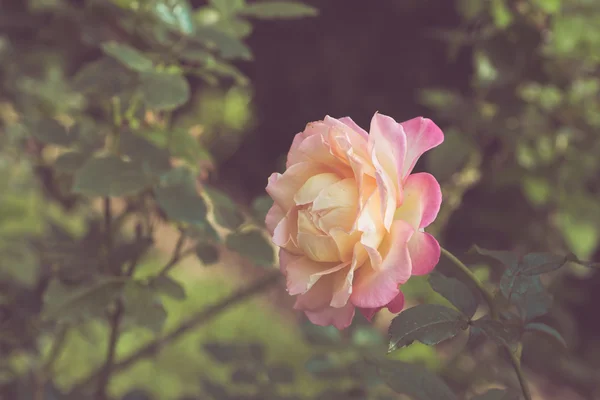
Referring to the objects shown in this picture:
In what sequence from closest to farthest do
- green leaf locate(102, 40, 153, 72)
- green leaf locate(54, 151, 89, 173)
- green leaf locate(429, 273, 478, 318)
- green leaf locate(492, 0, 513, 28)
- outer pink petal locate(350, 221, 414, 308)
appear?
outer pink petal locate(350, 221, 414, 308) < green leaf locate(429, 273, 478, 318) < green leaf locate(102, 40, 153, 72) < green leaf locate(54, 151, 89, 173) < green leaf locate(492, 0, 513, 28)

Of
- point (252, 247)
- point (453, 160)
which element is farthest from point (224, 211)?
point (453, 160)

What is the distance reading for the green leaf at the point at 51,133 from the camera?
0.97 metres

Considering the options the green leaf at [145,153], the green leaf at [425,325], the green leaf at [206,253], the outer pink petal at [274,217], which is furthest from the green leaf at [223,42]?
the green leaf at [425,325]

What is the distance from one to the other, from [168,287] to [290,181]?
0.37m

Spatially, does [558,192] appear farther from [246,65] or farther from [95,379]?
[246,65]

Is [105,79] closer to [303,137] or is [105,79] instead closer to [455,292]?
[303,137]

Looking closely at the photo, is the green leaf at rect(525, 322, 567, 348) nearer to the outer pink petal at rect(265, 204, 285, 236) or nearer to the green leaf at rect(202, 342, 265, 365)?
the outer pink petal at rect(265, 204, 285, 236)

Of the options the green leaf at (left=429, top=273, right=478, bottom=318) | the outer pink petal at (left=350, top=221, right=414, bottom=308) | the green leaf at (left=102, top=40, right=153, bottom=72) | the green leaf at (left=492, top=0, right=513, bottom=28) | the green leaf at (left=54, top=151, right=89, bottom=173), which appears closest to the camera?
the outer pink petal at (left=350, top=221, right=414, bottom=308)

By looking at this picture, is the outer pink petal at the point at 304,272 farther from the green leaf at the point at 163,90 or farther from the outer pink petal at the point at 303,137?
the green leaf at the point at 163,90

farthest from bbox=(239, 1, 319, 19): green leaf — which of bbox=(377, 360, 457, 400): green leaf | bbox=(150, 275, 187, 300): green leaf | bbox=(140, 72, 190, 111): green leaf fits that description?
bbox=(377, 360, 457, 400): green leaf

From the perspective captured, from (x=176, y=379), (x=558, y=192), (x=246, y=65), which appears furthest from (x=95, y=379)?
(x=246, y=65)

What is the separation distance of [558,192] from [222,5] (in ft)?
2.98

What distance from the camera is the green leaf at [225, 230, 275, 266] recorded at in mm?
908

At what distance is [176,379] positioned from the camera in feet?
8.71
